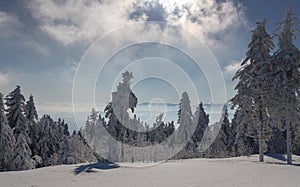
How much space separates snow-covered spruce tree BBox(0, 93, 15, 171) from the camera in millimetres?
A: 27844

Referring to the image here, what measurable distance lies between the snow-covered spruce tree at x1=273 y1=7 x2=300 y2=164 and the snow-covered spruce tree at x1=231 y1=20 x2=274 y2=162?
147cm

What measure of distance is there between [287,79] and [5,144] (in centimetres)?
2659

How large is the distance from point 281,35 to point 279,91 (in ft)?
13.4

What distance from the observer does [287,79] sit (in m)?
18.8

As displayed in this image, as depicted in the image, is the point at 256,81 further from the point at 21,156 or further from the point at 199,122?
the point at 199,122

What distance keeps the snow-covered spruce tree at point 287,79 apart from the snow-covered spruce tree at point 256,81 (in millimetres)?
1473

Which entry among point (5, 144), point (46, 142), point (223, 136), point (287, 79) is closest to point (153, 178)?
point (287, 79)

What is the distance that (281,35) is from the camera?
64.5 ft

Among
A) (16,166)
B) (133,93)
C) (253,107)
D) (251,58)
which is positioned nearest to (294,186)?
(253,107)

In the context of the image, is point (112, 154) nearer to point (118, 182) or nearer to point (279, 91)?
point (279, 91)

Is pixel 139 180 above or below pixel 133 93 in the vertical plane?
below

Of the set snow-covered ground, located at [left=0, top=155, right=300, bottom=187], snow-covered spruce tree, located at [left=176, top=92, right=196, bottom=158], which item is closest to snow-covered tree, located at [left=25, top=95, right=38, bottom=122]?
snow-covered spruce tree, located at [left=176, top=92, right=196, bottom=158]

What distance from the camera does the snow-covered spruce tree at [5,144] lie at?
27.8 meters

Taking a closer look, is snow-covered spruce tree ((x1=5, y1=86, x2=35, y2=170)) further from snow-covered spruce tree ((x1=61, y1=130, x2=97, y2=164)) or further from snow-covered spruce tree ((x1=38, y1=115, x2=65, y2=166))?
snow-covered spruce tree ((x1=38, y1=115, x2=65, y2=166))
